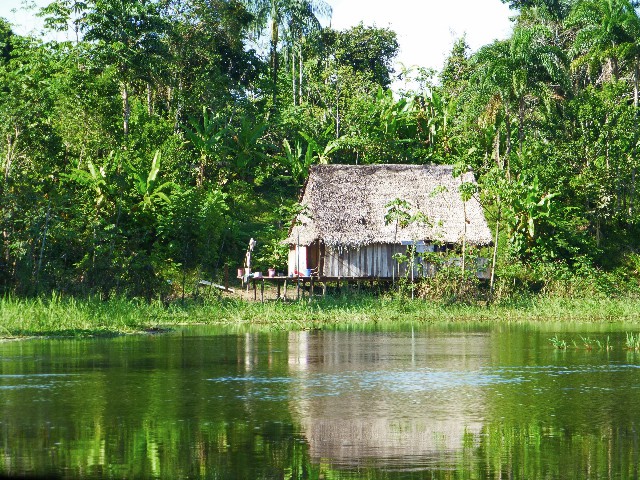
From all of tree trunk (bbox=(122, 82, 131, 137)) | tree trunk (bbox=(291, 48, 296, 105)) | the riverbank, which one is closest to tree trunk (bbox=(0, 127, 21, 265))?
the riverbank

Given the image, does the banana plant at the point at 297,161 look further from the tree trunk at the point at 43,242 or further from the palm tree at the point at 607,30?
the tree trunk at the point at 43,242

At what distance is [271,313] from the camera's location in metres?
26.6

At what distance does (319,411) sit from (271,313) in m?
15.2

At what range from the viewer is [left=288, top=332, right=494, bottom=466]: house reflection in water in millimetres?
9359

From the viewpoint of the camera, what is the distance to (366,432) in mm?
10125

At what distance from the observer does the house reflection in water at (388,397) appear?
9.36m

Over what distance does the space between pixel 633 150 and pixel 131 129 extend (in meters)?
18.6

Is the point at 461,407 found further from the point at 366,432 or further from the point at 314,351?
the point at 314,351

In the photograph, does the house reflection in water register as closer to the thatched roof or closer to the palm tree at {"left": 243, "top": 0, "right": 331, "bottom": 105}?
the thatched roof

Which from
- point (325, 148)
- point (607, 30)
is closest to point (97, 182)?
point (325, 148)

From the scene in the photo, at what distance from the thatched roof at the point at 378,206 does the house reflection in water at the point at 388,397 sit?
1321 centimetres

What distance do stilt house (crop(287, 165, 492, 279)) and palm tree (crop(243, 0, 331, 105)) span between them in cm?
1188

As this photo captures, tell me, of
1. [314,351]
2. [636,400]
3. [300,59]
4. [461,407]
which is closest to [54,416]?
[461,407]

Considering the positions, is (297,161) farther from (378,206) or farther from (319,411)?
(319,411)
